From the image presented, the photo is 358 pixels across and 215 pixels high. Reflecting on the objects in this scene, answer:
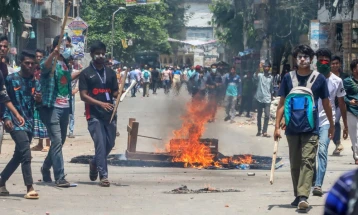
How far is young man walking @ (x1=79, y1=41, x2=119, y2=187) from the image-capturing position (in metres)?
9.71

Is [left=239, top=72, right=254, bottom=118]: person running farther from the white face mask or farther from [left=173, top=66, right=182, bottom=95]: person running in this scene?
the white face mask

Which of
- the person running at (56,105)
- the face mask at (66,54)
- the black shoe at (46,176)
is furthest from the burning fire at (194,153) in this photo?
the person running at (56,105)

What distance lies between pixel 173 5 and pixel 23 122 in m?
60.1

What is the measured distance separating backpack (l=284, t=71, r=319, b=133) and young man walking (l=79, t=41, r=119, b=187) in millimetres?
2566

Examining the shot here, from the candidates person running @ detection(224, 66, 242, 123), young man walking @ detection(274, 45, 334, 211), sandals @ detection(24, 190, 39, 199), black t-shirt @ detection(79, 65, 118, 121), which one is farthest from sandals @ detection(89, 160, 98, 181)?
person running @ detection(224, 66, 242, 123)

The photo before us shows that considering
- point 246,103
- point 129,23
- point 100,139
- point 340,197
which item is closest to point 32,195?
point 100,139

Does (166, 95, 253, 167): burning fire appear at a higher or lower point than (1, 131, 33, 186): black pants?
lower

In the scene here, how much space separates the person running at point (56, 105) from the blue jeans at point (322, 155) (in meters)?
2.99

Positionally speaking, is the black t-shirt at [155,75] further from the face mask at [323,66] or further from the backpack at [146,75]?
the face mask at [323,66]

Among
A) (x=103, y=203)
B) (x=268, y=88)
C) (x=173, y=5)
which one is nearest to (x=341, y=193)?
(x=103, y=203)

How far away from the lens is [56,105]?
31.4ft

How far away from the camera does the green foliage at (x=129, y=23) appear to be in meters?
65.5

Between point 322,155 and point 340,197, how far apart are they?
21.8ft

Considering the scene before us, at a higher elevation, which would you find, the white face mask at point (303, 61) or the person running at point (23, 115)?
the white face mask at point (303, 61)
